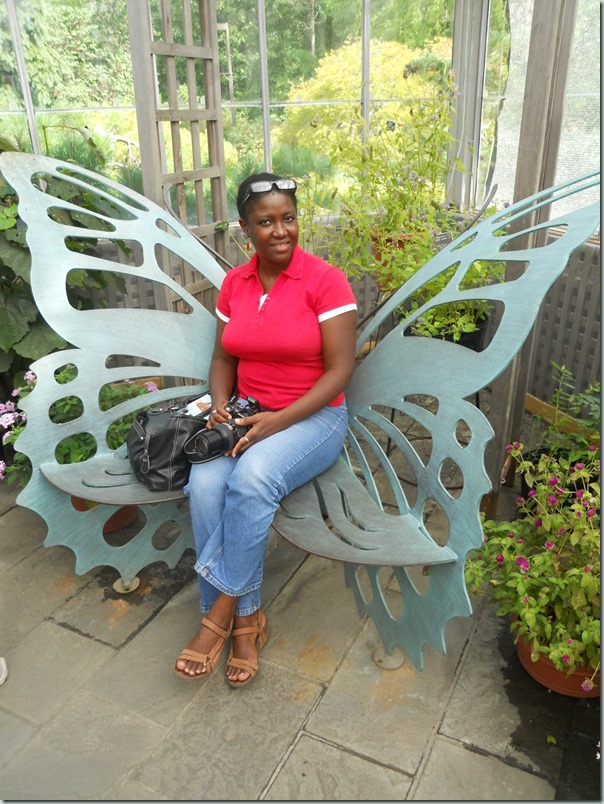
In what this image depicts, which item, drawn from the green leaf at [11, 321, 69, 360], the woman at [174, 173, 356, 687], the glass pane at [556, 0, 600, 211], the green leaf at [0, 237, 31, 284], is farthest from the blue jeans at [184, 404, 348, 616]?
the glass pane at [556, 0, 600, 211]

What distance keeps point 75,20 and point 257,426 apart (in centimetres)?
231

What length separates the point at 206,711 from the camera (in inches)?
67.0

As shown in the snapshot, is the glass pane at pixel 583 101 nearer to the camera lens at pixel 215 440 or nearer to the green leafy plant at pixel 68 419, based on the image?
the camera lens at pixel 215 440

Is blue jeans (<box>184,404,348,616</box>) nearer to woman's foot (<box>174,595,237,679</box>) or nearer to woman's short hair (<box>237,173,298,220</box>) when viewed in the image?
woman's foot (<box>174,595,237,679</box>)

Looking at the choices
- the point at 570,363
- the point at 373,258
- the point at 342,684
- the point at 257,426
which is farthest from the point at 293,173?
the point at 342,684

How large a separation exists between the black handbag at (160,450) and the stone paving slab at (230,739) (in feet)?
1.89

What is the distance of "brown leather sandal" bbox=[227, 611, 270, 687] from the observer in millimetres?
1760

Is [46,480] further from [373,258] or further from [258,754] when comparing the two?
[373,258]

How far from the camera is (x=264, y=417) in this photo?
71.4 inches

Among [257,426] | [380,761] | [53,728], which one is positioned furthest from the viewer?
[257,426]

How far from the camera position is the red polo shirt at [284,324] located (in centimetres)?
181

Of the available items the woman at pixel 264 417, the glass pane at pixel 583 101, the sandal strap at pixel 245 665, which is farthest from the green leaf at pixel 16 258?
the glass pane at pixel 583 101

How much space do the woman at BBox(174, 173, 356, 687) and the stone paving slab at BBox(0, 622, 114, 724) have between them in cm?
32

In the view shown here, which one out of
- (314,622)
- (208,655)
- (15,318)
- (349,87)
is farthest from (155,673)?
(349,87)
